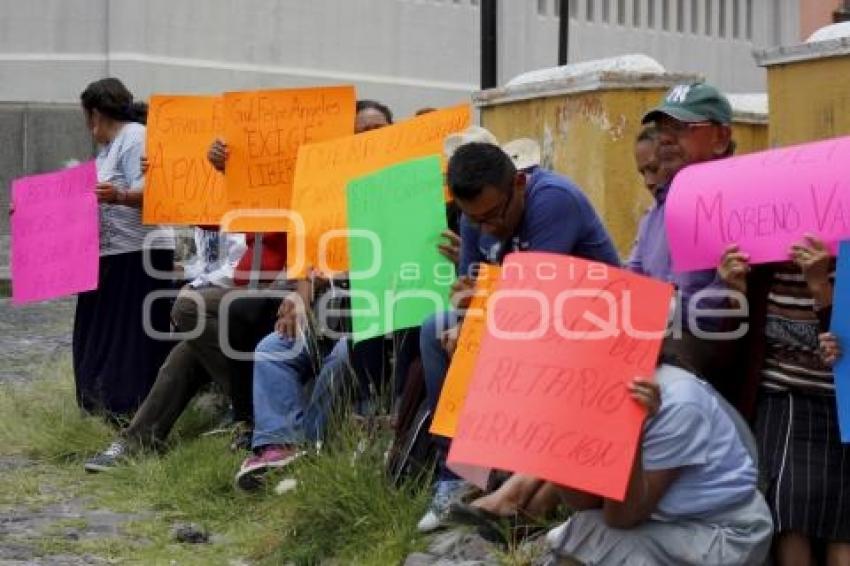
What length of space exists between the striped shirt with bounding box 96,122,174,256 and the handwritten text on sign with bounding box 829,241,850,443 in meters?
4.38

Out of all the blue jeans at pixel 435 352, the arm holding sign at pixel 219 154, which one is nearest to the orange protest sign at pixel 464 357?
the blue jeans at pixel 435 352

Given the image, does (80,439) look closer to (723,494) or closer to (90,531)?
(90,531)

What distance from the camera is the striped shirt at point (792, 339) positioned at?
4.97 m

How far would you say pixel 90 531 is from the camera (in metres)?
6.92

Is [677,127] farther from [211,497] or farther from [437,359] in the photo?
[211,497]

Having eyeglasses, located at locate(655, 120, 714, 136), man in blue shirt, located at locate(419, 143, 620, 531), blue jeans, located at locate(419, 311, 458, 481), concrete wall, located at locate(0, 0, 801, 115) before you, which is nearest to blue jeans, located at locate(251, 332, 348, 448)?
blue jeans, located at locate(419, 311, 458, 481)

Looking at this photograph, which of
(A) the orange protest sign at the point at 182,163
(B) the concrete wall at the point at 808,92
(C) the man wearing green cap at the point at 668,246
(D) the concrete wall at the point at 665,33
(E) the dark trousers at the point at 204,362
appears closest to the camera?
(C) the man wearing green cap at the point at 668,246

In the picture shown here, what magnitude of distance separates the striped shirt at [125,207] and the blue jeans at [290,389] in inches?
55.5

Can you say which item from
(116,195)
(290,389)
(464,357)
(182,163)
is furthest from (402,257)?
(116,195)

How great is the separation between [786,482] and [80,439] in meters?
4.35

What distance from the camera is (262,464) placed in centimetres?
712

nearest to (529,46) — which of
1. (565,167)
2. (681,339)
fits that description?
(565,167)

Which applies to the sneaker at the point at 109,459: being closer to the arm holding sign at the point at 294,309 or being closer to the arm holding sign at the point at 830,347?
the arm holding sign at the point at 294,309

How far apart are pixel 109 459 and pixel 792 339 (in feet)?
12.6
